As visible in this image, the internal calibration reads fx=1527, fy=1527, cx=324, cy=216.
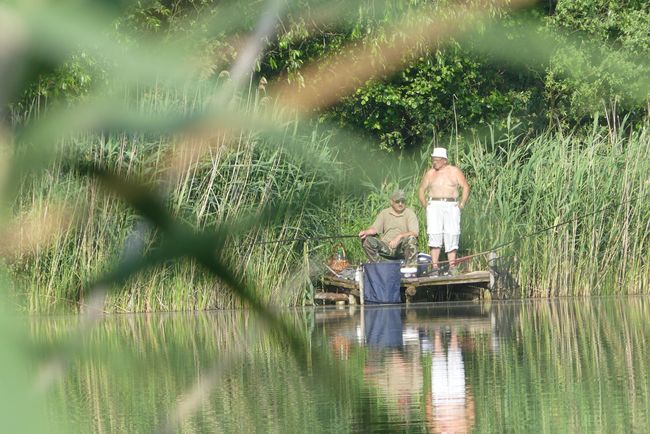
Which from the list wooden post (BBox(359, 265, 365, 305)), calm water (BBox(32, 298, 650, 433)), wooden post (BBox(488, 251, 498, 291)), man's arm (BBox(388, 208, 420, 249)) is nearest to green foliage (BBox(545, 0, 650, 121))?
wooden post (BBox(488, 251, 498, 291))

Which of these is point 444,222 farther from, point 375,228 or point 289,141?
point 289,141

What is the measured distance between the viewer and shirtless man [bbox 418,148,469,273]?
56.0ft

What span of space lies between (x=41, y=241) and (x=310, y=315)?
47.3 feet

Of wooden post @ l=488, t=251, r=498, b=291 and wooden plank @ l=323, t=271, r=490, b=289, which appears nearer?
wooden plank @ l=323, t=271, r=490, b=289

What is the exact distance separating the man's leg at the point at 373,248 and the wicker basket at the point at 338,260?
1.29ft

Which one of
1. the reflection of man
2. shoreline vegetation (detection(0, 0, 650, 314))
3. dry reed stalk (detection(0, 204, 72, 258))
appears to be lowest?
the reflection of man

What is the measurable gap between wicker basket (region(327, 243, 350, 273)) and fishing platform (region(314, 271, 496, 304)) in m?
0.14

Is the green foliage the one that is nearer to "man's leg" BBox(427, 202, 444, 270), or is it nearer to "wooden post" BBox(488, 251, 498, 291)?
"wooden post" BBox(488, 251, 498, 291)

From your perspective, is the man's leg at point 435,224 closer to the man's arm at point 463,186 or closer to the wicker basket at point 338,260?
the man's arm at point 463,186

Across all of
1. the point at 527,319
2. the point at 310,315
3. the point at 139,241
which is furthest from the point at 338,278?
the point at 139,241

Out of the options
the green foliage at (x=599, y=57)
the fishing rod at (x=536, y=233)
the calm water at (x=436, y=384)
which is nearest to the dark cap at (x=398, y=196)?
the fishing rod at (x=536, y=233)

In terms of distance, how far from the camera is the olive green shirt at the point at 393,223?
17031 millimetres

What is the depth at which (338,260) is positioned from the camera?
17578 millimetres

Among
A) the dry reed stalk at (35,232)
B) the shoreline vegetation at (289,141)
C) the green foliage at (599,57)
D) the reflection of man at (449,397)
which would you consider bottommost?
the reflection of man at (449,397)
